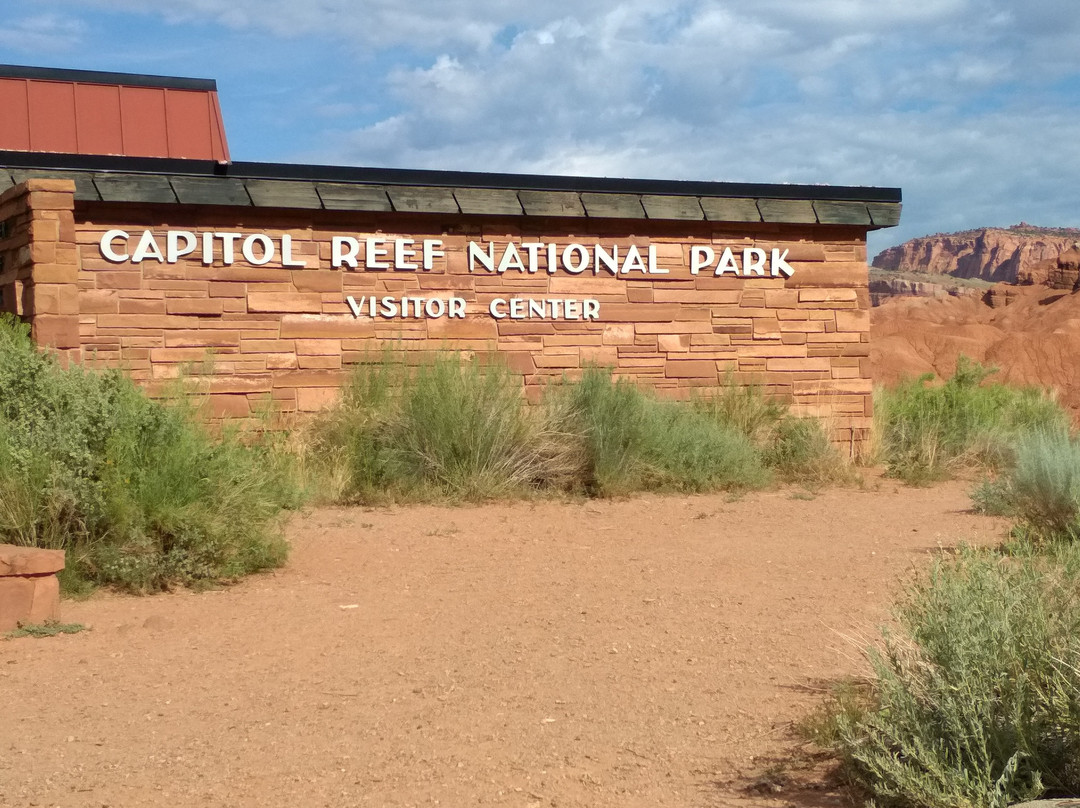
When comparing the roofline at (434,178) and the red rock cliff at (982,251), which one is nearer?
the roofline at (434,178)

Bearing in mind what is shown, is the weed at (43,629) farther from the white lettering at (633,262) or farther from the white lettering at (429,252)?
the white lettering at (633,262)

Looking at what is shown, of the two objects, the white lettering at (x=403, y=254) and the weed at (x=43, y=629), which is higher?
the white lettering at (x=403, y=254)

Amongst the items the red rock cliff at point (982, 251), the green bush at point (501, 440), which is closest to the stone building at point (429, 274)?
the green bush at point (501, 440)

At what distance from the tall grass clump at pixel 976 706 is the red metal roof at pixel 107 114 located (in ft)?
49.3

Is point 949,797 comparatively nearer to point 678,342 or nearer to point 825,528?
point 825,528

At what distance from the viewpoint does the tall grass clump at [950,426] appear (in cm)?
1449

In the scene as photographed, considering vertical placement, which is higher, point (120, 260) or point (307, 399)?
point (120, 260)

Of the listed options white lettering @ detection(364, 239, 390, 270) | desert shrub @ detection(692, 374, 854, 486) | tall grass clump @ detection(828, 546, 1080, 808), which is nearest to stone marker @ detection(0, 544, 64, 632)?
tall grass clump @ detection(828, 546, 1080, 808)

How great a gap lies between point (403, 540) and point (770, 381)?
6415 millimetres

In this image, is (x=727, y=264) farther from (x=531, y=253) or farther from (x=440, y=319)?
(x=440, y=319)

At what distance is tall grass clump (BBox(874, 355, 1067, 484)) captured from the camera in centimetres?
1449

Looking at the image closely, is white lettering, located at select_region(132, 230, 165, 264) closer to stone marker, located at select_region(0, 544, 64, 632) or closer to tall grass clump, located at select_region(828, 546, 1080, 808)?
stone marker, located at select_region(0, 544, 64, 632)

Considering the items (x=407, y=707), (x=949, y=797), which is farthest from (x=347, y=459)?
(x=949, y=797)

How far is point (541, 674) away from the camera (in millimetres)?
5977
